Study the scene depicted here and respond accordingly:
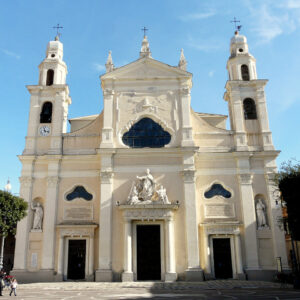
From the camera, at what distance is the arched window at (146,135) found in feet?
79.3

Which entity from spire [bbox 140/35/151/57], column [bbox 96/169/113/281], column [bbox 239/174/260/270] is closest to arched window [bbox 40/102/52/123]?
column [bbox 96/169/113/281]

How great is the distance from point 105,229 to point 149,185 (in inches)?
151

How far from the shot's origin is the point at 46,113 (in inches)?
1017

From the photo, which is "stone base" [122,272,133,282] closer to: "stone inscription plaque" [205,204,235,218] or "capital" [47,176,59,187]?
"stone inscription plaque" [205,204,235,218]

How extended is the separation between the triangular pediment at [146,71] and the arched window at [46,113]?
4.56 meters

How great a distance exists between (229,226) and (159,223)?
4.34 meters

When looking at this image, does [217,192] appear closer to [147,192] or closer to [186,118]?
[147,192]

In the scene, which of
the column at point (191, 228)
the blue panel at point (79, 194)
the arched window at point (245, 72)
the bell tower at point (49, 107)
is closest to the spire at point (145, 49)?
the bell tower at point (49, 107)

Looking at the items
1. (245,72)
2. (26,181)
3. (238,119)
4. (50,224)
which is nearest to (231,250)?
(238,119)

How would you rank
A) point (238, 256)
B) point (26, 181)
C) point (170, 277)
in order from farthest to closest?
point (26, 181) → point (238, 256) → point (170, 277)

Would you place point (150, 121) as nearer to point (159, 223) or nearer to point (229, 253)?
point (159, 223)

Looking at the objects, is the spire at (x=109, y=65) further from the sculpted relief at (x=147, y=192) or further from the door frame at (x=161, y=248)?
the door frame at (x=161, y=248)

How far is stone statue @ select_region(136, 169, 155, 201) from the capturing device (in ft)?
72.5

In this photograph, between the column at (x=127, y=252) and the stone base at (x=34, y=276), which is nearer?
the column at (x=127, y=252)
